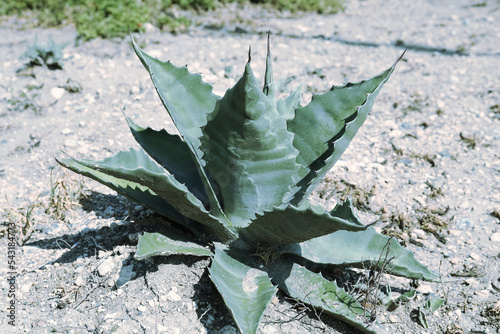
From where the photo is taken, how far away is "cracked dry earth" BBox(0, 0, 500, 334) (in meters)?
2.18

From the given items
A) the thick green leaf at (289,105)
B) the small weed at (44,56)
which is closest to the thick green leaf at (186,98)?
the thick green leaf at (289,105)

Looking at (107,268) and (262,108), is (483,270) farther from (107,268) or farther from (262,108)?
(107,268)

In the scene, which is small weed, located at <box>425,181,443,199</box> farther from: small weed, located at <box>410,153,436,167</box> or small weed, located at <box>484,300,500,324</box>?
small weed, located at <box>484,300,500,324</box>

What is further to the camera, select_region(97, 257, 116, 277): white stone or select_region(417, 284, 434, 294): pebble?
select_region(417, 284, 434, 294): pebble

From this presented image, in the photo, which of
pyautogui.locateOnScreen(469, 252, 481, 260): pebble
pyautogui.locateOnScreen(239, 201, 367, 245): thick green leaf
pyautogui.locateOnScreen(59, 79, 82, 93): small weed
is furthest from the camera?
pyautogui.locateOnScreen(59, 79, 82, 93): small weed

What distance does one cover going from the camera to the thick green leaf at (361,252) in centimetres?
221

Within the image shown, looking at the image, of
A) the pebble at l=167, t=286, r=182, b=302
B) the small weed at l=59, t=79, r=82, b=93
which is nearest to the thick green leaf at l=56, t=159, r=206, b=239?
the pebble at l=167, t=286, r=182, b=302

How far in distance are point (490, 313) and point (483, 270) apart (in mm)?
301

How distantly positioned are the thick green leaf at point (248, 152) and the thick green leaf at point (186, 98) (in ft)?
0.27

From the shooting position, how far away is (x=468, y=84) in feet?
14.6

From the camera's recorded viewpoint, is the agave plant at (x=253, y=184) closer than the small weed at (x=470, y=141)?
Yes

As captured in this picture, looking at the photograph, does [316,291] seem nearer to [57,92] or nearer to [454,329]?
[454,329]

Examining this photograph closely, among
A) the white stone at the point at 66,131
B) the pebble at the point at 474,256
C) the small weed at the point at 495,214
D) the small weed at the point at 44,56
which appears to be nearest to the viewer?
the pebble at the point at 474,256

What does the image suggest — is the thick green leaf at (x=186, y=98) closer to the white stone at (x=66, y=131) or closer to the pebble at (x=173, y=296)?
the pebble at (x=173, y=296)
